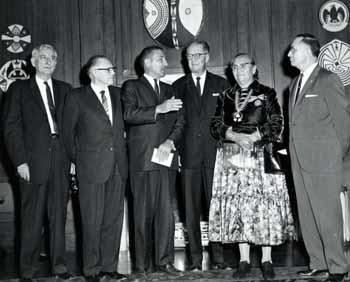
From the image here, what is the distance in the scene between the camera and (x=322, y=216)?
369 cm

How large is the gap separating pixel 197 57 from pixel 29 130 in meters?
1.39

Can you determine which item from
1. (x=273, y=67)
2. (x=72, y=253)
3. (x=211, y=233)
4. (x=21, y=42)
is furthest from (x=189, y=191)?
(x=21, y=42)

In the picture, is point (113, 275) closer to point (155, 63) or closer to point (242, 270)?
point (242, 270)

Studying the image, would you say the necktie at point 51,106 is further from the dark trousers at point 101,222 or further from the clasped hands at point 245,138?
the clasped hands at point 245,138

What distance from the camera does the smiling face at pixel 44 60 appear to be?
4.08m

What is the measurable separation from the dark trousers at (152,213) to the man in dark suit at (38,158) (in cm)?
56

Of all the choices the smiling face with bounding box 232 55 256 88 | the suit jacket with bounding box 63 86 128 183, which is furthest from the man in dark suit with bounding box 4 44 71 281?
the smiling face with bounding box 232 55 256 88

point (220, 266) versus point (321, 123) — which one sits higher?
point (321, 123)

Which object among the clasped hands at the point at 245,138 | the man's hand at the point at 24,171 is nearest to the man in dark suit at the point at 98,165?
the man's hand at the point at 24,171

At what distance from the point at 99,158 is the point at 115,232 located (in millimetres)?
554

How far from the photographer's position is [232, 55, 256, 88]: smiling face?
12.6ft

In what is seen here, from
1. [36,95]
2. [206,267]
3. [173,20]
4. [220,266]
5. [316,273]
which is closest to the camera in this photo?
[316,273]

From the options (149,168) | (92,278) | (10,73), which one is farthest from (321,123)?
(10,73)

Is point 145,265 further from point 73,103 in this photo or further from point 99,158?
point 73,103
